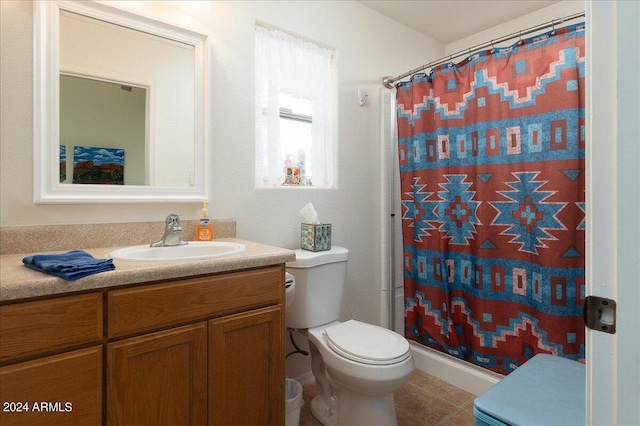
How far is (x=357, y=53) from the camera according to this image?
2.41 metres

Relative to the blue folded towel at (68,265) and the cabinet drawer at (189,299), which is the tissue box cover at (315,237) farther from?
the blue folded towel at (68,265)

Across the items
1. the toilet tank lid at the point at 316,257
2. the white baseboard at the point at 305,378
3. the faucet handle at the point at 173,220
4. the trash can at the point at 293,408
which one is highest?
the faucet handle at the point at 173,220

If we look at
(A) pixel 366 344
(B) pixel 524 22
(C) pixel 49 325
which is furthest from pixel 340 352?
(B) pixel 524 22

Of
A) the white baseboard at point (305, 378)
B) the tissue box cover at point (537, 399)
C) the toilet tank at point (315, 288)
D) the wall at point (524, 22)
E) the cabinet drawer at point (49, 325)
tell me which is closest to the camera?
the cabinet drawer at point (49, 325)

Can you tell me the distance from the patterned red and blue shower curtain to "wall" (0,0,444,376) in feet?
0.89

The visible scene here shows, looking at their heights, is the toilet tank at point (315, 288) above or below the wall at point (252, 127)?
below

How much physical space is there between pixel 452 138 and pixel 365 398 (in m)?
1.50

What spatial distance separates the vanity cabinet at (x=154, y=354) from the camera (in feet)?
3.05

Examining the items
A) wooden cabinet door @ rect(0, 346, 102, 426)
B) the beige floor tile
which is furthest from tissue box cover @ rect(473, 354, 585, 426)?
wooden cabinet door @ rect(0, 346, 102, 426)

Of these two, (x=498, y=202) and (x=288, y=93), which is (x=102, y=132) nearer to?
(x=288, y=93)

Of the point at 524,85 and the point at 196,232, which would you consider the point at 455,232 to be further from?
the point at 196,232

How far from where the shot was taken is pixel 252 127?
6.31ft

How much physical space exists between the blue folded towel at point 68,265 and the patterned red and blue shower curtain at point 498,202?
180cm

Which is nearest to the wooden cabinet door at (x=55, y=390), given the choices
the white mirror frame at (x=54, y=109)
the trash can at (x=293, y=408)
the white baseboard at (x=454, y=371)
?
the white mirror frame at (x=54, y=109)
